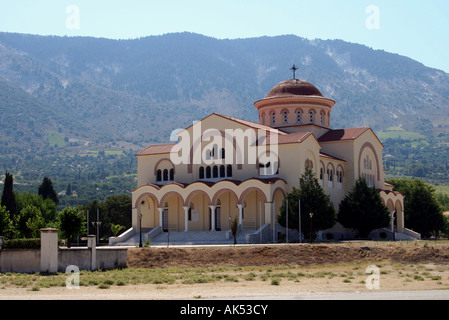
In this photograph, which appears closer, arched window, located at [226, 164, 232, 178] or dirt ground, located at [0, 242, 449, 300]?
dirt ground, located at [0, 242, 449, 300]

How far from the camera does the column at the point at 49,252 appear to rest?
35250 millimetres

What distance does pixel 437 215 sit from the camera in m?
71.8

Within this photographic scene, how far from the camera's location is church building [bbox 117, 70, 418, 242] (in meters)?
55.7

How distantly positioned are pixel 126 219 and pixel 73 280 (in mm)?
51802

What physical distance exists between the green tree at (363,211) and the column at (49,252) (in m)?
31.1

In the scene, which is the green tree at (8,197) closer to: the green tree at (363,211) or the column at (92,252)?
the green tree at (363,211)

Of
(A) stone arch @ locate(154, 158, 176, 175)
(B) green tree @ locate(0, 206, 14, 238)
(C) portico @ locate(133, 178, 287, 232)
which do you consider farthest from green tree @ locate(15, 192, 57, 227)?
(B) green tree @ locate(0, 206, 14, 238)

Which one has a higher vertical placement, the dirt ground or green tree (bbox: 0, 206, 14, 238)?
green tree (bbox: 0, 206, 14, 238)

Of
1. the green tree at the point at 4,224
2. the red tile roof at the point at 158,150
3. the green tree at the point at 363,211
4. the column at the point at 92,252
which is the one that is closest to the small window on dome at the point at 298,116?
the green tree at the point at 363,211

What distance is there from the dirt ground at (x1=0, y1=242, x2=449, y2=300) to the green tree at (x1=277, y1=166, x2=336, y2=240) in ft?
21.6

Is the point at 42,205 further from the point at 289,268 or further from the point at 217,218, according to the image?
the point at 289,268

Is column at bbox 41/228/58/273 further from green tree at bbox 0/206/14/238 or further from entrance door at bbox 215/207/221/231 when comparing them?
entrance door at bbox 215/207/221/231
